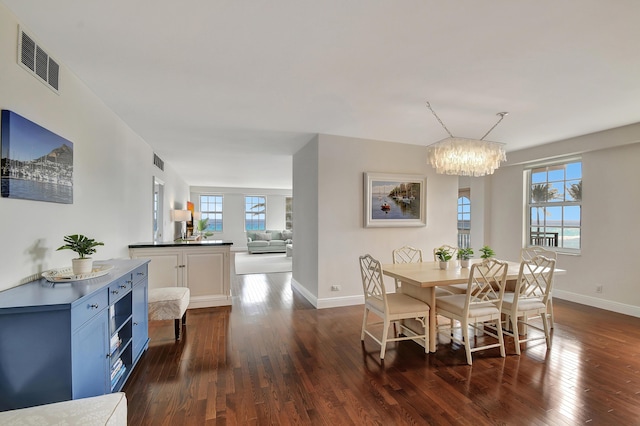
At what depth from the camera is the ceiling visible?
178 centimetres

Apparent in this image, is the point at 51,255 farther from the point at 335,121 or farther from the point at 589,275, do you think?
the point at 589,275

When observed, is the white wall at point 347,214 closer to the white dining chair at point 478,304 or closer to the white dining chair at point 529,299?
the white dining chair at point 478,304

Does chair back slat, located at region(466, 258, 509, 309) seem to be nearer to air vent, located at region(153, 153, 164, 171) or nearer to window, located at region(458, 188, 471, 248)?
window, located at region(458, 188, 471, 248)

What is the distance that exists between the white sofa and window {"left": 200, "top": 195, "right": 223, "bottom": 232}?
420 inches

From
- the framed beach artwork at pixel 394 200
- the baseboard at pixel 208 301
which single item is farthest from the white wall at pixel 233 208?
the framed beach artwork at pixel 394 200

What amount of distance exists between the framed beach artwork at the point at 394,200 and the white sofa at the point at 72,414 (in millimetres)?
3736

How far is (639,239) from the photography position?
4016 mm

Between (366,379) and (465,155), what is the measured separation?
254cm

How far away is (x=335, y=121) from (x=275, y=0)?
7.08 ft

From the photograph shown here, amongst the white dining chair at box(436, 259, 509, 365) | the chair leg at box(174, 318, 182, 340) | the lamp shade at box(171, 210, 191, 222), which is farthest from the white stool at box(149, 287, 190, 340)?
the lamp shade at box(171, 210, 191, 222)

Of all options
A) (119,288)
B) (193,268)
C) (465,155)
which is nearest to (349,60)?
(465,155)

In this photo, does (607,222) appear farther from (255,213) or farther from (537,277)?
(255,213)

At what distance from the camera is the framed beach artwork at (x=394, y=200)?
4625 mm

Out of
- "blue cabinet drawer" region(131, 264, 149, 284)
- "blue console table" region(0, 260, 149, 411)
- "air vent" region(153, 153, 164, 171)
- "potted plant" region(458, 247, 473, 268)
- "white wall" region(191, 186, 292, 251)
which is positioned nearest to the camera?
"blue console table" region(0, 260, 149, 411)
